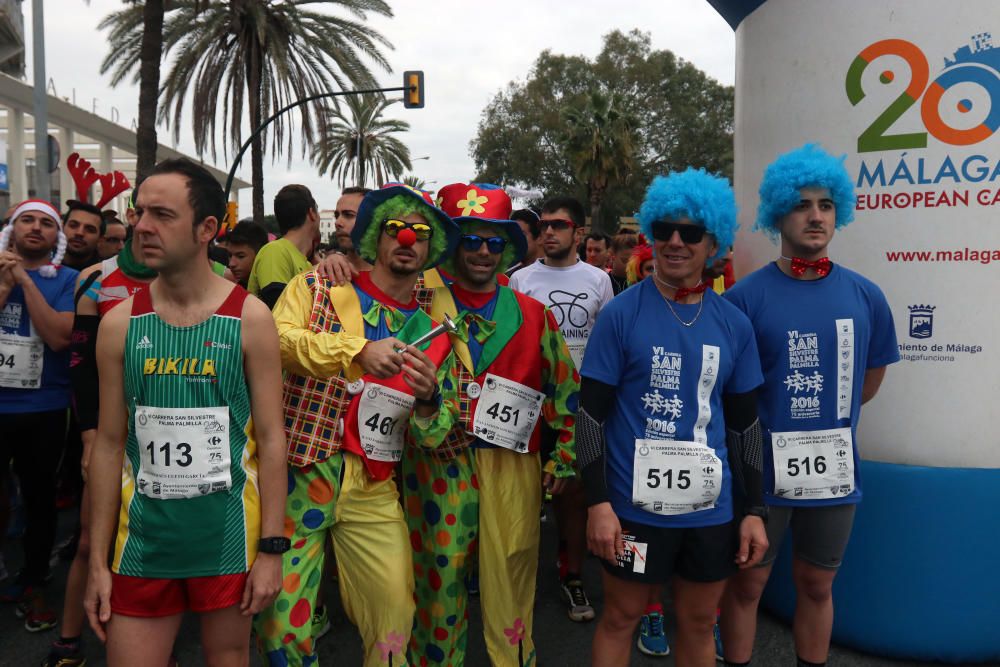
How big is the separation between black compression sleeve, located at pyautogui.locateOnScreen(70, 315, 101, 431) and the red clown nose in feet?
3.97

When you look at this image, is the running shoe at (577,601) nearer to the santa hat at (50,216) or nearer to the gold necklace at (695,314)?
the gold necklace at (695,314)

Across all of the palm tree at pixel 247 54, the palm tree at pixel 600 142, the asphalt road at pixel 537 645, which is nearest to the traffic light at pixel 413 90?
the palm tree at pixel 247 54

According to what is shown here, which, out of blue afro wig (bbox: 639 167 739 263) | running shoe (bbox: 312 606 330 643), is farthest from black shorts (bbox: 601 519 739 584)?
running shoe (bbox: 312 606 330 643)

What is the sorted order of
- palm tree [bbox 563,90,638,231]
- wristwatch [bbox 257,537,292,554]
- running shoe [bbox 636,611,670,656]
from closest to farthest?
wristwatch [bbox 257,537,292,554], running shoe [bbox 636,611,670,656], palm tree [bbox 563,90,638,231]

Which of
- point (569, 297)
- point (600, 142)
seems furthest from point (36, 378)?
point (600, 142)

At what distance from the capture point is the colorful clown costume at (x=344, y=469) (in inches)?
93.8

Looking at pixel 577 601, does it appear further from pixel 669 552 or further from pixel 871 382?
pixel 871 382

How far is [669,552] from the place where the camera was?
2.44m

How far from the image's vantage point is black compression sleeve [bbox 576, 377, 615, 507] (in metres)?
2.46

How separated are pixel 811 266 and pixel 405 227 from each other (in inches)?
59.2

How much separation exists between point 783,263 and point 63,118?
2449cm

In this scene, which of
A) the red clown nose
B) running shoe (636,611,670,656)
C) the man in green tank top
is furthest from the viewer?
running shoe (636,611,670,656)

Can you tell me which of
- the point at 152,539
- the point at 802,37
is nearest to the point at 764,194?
the point at 802,37

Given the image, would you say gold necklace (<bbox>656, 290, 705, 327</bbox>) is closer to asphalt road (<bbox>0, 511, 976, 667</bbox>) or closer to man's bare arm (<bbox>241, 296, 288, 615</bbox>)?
man's bare arm (<bbox>241, 296, 288, 615</bbox>)
